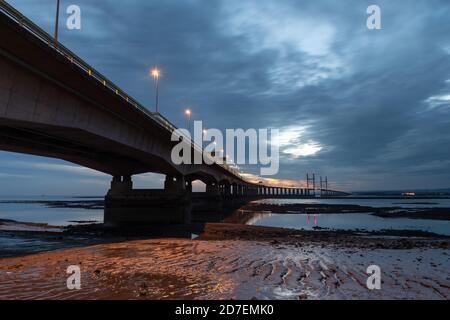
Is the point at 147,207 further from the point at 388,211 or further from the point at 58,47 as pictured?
the point at 388,211

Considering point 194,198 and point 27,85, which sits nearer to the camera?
point 27,85

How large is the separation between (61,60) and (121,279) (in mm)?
9938

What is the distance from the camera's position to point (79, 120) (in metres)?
17.5

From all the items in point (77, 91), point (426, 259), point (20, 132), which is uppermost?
A: point (77, 91)

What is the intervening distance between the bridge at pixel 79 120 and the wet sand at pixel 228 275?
268 inches

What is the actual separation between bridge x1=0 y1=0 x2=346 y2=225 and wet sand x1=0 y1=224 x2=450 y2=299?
268 inches

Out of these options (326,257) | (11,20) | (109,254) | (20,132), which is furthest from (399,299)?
(20,132)

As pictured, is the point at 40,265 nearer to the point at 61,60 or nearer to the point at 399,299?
the point at 61,60

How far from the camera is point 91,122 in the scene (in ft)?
61.9

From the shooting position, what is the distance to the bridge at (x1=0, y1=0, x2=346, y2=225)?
12.4 metres

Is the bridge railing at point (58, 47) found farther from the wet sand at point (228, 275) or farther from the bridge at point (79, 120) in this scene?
the wet sand at point (228, 275)

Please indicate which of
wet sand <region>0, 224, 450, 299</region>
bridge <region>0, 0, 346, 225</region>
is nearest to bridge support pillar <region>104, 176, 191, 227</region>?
bridge <region>0, 0, 346, 225</region>

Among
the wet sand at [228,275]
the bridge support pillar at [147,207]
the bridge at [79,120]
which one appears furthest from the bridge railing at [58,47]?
the bridge support pillar at [147,207]

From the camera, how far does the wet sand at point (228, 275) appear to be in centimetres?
796
